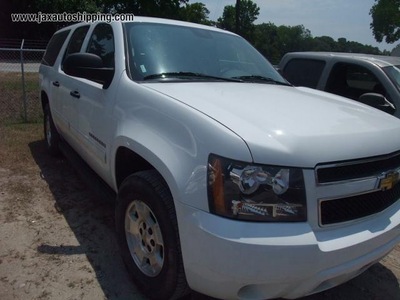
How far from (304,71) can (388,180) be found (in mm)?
4253

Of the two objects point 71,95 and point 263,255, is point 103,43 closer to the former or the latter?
point 71,95

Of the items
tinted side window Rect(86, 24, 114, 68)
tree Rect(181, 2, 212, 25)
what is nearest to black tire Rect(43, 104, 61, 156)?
tinted side window Rect(86, 24, 114, 68)

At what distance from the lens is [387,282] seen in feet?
10.6

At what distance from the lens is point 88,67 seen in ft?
10.3

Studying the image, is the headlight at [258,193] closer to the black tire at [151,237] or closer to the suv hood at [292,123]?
the suv hood at [292,123]

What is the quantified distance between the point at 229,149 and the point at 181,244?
0.61 m

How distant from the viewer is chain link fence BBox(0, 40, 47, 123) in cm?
856

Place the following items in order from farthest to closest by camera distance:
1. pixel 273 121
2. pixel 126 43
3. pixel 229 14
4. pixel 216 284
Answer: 1. pixel 229 14
2. pixel 126 43
3. pixel 273 121
4. pixel 216 284

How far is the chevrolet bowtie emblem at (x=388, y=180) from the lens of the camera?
2.40 meters

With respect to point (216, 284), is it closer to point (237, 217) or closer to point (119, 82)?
point (237, 217)

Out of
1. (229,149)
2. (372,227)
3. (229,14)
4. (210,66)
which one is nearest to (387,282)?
(372,227)

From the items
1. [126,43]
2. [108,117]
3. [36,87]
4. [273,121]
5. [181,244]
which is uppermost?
[126,43]

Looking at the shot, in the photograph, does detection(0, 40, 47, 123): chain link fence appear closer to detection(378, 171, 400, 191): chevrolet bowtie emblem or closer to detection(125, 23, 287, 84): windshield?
detection(125, 23, 287, 84): windshield

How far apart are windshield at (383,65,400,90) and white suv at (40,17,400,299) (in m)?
2.62
